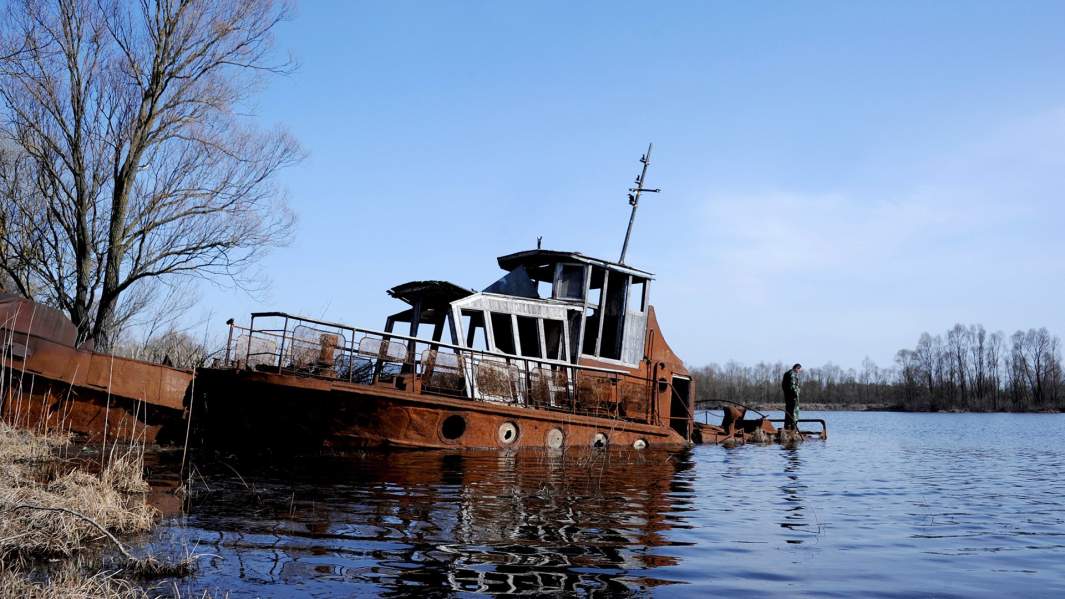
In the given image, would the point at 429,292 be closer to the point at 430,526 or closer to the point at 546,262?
the point at 546,262

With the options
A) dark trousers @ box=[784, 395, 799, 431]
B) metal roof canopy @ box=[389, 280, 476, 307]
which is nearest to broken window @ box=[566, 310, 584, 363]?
metal roof canopy @ box=[389, 280, 476, 307]

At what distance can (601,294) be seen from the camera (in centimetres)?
1658

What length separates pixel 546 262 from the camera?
A: 1656cm

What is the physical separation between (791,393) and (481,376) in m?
11.2

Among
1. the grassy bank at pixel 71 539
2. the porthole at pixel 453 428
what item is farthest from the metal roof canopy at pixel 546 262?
the grassy bank at pixel 71 539

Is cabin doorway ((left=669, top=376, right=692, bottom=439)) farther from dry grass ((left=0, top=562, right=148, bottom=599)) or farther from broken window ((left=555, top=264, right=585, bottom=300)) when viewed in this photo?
dry grass ((left=0, top=562, right=148, bottom=599))

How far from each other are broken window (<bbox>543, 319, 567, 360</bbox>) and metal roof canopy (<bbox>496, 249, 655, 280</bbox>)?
1078mm

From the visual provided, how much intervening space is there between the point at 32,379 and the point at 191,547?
279 inches

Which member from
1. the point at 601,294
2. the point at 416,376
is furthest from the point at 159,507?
the point at 601,294

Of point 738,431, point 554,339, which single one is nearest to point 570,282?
point 554,339

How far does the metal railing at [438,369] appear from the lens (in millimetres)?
12188

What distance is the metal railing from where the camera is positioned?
40.0ft

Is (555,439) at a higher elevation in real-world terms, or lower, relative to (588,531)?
higher

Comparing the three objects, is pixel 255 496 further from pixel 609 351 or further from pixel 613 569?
pixel 609 351
